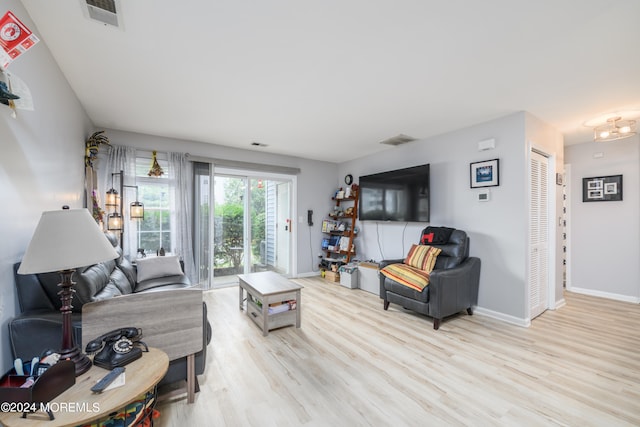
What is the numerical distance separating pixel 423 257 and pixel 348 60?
2478 mm

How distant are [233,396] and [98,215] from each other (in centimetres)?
276

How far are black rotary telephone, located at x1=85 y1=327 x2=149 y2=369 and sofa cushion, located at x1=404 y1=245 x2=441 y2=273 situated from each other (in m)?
2.97

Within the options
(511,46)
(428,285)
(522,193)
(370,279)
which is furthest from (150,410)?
(522,193)

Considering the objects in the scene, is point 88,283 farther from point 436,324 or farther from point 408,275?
point 436,324

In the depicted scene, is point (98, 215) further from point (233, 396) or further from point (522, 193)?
point (522, 193)

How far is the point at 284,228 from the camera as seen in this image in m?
5.45

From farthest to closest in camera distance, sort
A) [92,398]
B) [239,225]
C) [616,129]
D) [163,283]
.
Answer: [239,225]
[616,129]
[163,283]
[92,398]

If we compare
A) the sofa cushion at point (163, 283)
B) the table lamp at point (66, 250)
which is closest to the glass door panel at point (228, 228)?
the sofa cushion at point (163, 283)

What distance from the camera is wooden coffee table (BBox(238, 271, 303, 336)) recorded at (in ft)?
9.11

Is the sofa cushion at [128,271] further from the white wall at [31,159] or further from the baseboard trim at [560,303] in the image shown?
the baseboard trim at [560,303]

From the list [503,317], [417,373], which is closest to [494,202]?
[503,317]

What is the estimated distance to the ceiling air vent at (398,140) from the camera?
4.04 m

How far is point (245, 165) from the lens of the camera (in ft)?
15.6

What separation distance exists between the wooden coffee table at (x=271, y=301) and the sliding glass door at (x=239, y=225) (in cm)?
160
